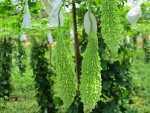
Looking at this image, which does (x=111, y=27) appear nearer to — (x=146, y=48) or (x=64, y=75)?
(x=64, y=75)

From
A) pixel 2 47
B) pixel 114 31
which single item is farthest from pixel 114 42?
pixel 2 47

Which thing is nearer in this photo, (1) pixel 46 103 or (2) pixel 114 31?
(2) pixel 114 31

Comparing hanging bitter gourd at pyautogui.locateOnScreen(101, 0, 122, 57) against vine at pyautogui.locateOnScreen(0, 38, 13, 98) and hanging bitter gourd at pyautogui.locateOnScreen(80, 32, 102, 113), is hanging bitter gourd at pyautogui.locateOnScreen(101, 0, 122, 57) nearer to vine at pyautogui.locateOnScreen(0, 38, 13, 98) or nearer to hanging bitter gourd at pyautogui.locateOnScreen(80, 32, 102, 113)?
hanging bitter gourd at pyautogui.locateOnScreen(80, 32, 102, 113)

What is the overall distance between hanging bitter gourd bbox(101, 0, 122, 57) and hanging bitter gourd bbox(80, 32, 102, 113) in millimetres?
Answer: 57

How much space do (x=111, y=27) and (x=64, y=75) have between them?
175 millimetres

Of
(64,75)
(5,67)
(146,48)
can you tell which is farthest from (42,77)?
(146,48)

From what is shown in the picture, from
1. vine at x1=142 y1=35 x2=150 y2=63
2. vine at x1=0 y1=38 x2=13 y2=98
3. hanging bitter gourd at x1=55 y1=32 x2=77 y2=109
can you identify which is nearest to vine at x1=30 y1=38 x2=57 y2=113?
vine at x1=0 y1=38 x2=13 y2=98

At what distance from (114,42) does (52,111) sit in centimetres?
431

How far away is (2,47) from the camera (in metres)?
5.98

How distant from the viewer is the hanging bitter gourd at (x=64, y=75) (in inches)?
29.5

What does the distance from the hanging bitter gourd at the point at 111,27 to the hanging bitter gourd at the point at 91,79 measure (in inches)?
2.3

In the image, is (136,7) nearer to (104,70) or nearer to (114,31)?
(114,31)

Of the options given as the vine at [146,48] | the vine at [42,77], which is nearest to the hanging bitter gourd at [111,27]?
the vine at [42,77]

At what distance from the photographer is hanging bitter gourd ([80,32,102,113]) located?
2.33 ft
